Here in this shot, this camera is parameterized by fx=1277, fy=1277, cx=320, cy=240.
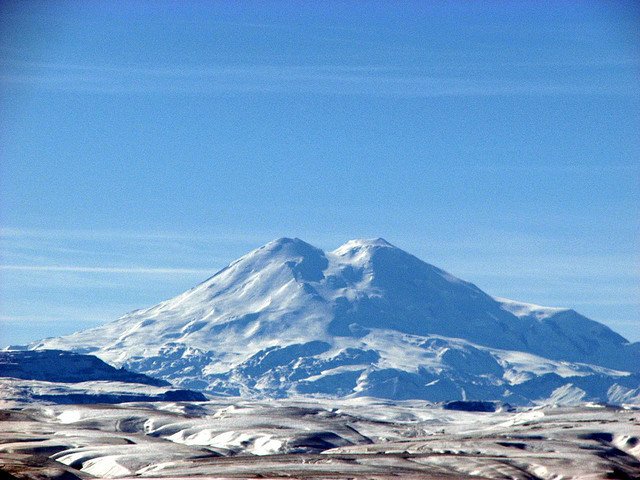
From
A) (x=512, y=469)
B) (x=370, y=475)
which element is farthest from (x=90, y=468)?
(x=512, y=469)

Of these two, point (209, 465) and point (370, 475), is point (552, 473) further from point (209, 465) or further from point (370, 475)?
point (209, 465)

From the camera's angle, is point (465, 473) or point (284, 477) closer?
point (284, 477)

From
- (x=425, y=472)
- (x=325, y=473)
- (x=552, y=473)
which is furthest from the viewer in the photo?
(x=552, y=473)

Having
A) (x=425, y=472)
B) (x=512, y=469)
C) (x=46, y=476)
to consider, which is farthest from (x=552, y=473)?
(x=46, y=476)

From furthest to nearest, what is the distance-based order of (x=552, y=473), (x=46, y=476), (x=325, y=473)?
(x=552, y=473)
(x=325, y=473)
(x=46, y=476)

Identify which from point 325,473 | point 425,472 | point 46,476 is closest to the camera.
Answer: point 46,476

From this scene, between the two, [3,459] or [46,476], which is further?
[3,459]

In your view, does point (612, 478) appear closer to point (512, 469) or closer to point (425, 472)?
point (512, 469)

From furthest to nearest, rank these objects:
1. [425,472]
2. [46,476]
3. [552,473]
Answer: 1. [552,473]
2. [425,472]
3. [46,476]
